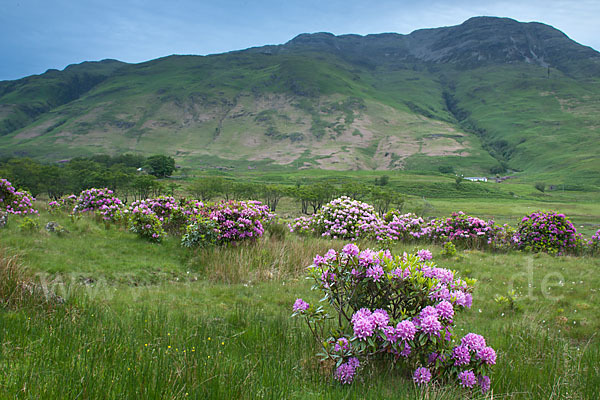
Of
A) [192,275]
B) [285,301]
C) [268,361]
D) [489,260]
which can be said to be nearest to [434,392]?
[268,361]

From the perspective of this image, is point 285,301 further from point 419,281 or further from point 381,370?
point 419,281

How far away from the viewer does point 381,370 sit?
143 inches

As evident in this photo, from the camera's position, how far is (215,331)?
4.48 m

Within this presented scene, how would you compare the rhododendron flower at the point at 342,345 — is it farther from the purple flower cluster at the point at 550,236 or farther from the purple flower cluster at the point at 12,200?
the purple flower cluster at the point at 12,200

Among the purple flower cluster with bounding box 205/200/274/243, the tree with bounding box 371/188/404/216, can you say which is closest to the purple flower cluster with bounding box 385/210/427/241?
the purple flower cluster with bounding box 205/200/274/243

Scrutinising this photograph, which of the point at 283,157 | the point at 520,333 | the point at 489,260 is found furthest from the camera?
the point at 283,157

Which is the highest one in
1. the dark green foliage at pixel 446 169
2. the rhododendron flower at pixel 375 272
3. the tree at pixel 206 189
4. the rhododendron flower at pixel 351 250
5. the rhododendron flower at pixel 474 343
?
the rhododendron flower at pixel 351 250

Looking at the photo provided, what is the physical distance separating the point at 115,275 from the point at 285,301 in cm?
420

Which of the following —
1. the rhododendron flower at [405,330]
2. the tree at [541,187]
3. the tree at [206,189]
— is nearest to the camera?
the rhododendron flower at [405,330]

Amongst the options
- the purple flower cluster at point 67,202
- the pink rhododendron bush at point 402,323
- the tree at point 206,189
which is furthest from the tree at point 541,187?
the pink rhododendron bush at point 402,323

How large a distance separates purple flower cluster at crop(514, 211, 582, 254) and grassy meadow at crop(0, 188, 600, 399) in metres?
3.26

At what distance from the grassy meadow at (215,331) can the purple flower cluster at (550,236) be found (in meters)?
3.26

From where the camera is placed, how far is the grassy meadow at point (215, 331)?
9.89 ft

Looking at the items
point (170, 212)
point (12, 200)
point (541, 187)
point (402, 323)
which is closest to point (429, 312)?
point (402, 323)
